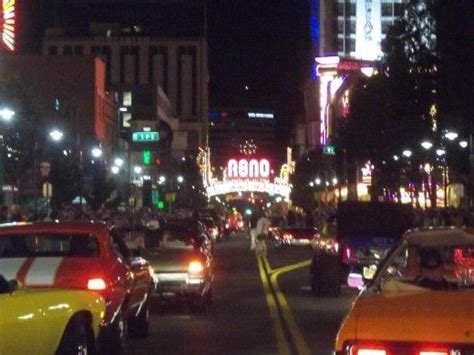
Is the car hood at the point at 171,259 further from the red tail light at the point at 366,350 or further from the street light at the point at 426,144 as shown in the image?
the street light at the point at 426,144

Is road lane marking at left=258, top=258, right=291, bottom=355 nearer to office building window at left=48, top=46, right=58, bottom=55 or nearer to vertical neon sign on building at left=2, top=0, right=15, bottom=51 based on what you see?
vertical neon sign on building at left=2, top=0, right=15, bottom=51

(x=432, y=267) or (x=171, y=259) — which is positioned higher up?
(x=432, y=267)

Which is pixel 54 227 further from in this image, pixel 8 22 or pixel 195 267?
pixel 8 22

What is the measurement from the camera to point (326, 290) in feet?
83.5

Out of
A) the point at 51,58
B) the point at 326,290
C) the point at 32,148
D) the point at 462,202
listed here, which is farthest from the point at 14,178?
the point at 51,58

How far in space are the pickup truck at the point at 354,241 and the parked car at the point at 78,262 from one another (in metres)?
7.76

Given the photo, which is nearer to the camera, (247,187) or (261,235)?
(261,235)

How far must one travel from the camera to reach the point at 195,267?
2195cm

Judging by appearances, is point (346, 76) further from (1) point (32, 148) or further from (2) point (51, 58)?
(1) point (32, 148)

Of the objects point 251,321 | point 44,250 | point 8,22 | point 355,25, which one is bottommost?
point 251,321

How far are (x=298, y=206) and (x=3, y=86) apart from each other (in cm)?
8194

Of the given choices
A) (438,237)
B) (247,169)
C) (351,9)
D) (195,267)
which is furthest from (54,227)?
(247,169)

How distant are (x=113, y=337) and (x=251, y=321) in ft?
20.6

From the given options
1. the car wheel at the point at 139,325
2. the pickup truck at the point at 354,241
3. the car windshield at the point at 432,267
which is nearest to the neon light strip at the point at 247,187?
the pickup truck at the point at 354,241
